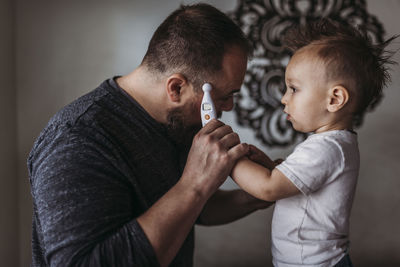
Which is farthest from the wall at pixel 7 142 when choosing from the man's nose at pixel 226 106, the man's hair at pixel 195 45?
the man's nose at pixel 226 106

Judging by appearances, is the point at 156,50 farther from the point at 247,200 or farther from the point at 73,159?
the point at 247,200

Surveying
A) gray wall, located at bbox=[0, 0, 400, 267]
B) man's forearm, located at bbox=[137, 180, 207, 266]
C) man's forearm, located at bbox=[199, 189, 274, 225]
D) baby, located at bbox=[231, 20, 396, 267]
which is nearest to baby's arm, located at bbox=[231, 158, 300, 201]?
baby, located at bbox=[231, 20, 396, 267]

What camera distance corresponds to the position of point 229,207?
1.35 m

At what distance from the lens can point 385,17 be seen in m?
2.00

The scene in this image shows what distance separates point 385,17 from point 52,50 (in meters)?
1.78

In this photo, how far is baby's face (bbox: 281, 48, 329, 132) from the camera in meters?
1.00

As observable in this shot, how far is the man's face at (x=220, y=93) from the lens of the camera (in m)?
1.11

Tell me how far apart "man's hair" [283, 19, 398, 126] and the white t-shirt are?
0.13 meters

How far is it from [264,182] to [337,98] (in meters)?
0.31

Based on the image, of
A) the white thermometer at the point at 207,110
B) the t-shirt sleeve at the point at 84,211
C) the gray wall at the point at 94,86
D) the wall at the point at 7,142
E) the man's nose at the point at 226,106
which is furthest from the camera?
the gray wall at the point at 94,86

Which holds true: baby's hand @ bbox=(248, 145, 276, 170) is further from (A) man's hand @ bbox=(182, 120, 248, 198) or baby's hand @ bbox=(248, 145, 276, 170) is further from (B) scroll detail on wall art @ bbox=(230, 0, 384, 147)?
(B) scroll detail on wall art @ bbox=(230, 0, 384, 147)

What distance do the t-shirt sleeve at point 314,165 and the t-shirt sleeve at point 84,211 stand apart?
0.39 metres

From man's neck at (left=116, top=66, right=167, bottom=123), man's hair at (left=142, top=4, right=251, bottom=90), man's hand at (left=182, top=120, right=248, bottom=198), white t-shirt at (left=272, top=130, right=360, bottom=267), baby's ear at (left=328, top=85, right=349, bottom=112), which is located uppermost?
man's hair at (left=142, top=4, right=251, bottom=90)

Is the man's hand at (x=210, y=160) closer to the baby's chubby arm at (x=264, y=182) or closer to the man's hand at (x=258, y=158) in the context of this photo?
the baby's chubby arm at (x=264, y=182)
